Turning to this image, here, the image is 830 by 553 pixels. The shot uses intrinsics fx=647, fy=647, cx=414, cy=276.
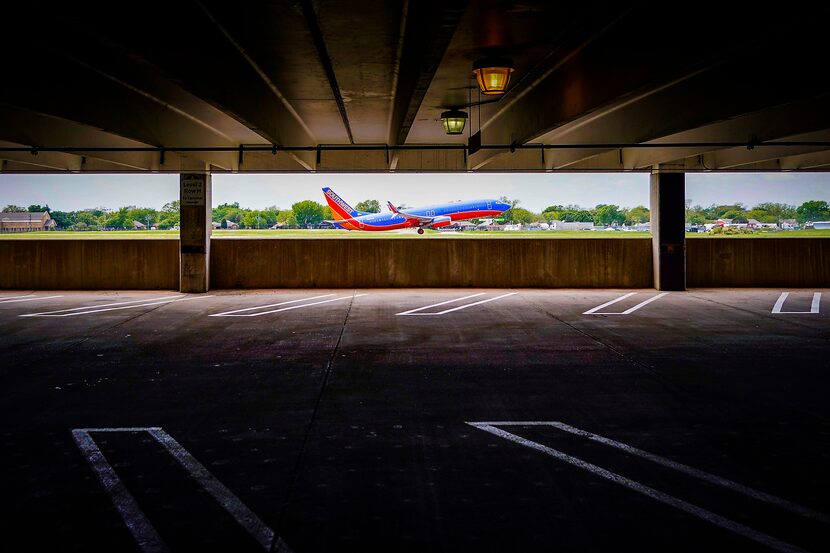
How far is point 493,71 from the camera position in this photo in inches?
322

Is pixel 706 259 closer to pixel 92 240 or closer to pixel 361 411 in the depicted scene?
pixel 361 411

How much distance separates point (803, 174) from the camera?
66.4ft

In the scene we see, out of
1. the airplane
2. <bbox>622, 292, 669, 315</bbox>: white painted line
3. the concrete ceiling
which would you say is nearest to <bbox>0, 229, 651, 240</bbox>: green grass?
the airplane

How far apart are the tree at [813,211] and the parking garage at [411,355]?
17.1ft

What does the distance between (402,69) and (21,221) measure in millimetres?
18523

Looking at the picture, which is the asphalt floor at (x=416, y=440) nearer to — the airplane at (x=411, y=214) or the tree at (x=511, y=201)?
the tree at (x=511, y=201)

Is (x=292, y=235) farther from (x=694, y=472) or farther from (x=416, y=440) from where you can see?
(x=694, y=472)

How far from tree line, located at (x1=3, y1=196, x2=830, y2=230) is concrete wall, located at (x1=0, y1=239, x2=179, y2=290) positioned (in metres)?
1.96

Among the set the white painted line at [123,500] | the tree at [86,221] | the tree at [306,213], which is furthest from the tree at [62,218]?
the white painted line at [123,500]

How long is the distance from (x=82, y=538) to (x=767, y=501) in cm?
424

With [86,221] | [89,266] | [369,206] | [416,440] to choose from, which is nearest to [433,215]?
[369,206]

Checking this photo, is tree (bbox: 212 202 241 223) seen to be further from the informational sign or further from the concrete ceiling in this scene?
the concrete ceiling

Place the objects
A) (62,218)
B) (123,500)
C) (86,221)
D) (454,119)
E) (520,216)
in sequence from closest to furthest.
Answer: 1. (123,500)
2. (454,119)
3. (62,218)
4. (86,221)
5. (520,216)

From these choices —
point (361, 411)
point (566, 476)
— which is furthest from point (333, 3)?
point (566, 476)
